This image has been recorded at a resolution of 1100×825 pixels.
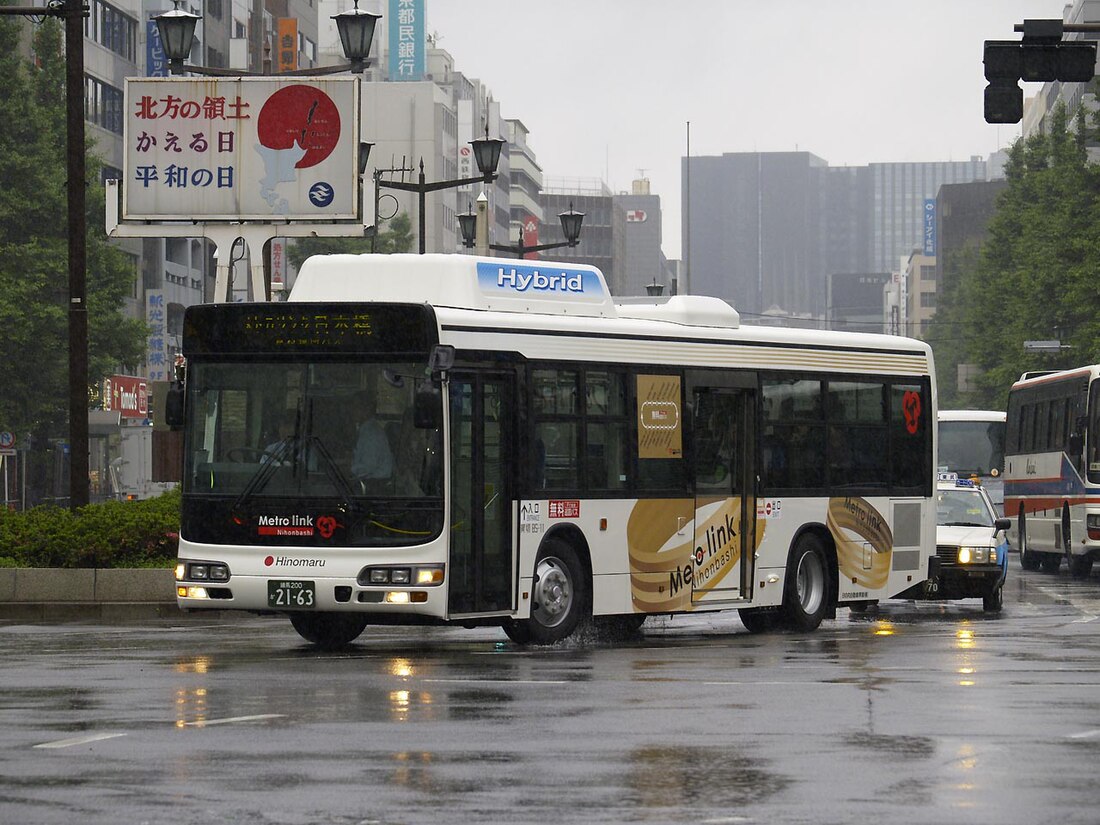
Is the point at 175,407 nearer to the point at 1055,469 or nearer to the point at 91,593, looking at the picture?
the point at 91,593

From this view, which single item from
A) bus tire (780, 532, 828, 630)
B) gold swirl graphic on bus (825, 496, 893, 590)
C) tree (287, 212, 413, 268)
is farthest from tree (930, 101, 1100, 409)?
bus tire (780, 532, 828, 630)

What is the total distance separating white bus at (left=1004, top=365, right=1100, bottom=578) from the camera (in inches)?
1506

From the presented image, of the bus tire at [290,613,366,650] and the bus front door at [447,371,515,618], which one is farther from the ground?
the bus front door at [447,371,515,618]

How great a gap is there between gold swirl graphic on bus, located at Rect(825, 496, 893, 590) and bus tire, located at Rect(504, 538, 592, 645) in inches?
162

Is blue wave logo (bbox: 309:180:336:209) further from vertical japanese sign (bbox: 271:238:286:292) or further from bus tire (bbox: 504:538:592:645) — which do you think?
vertical japanese sign (bbox: 271:238:286:292)

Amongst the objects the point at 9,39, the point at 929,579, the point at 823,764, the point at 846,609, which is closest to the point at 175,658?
the point at 823,764

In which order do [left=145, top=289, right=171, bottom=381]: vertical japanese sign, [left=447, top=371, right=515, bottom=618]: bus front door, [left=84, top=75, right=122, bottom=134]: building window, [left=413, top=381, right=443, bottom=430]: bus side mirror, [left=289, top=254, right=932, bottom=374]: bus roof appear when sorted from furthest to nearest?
1. [left=145, top=289, right=171, bottom=381]: vertical japanese sign
2. [left=84, top=75, right=122, bottom=134]: building window
3. [left=289, top=254, right=932, bottom=374]: bus roof
4. [left=447, top=371, right=515, bottom=618]: bus front door
5. [left=413, top=381, right=443, bottom=430]: bus side mirror

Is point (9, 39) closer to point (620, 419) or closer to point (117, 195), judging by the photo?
point (117, 195)

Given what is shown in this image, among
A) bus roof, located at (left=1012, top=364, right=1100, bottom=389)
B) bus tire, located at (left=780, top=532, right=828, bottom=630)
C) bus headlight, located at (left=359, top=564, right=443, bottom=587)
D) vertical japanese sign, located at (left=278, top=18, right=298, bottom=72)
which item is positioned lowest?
bus tire, located at (left=780, top=532, right=828, bottom=630)

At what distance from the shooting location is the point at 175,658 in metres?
18.2

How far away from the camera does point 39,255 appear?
189 feet

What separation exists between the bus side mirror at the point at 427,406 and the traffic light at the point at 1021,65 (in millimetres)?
8788

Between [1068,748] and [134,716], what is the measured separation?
509 cm

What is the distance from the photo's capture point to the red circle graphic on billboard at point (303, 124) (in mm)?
33438
